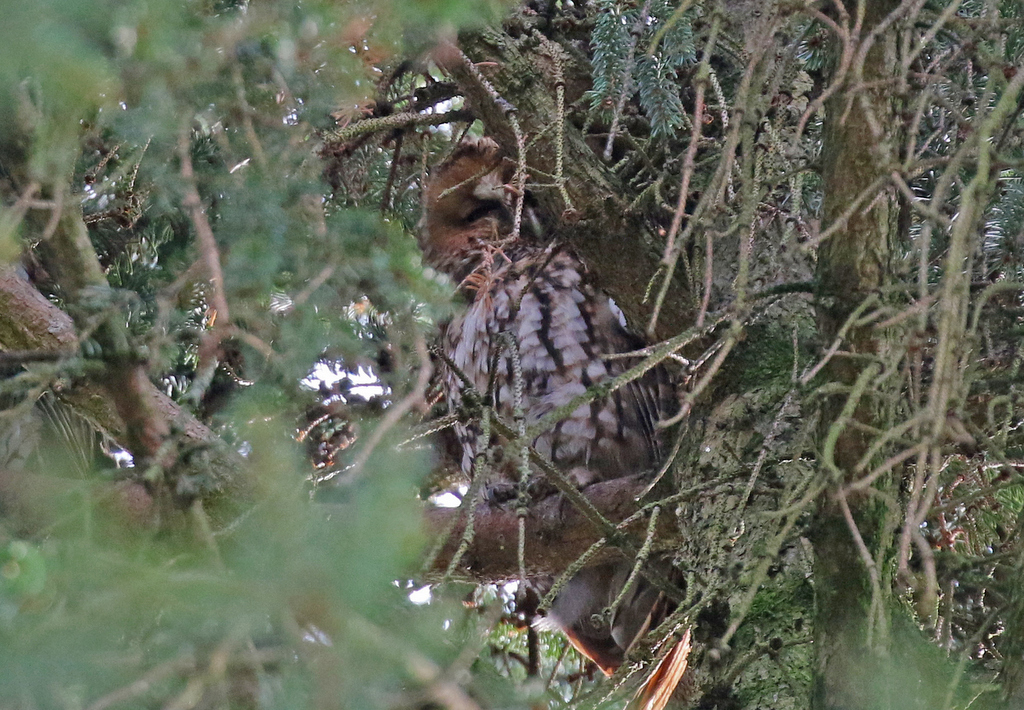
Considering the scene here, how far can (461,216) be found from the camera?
2.70 meters

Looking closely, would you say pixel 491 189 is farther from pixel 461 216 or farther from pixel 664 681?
pixel 664 681

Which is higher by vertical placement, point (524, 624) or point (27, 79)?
point (27, 79)

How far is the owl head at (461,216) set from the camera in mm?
2545

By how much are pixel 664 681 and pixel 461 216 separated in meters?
1.38

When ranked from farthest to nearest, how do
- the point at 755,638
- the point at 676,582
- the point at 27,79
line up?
the point at 676,582, the point at 755,638, the point at 27,79

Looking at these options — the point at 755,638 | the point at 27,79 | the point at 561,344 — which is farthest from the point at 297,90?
the point at 561,344

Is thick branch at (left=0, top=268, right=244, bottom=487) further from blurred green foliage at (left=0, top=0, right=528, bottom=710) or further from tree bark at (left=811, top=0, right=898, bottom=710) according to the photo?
tree bark at (left=811, top=0, right=898, bottom=710)

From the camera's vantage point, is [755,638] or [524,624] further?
[524,624]

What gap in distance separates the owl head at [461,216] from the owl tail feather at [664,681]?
1145 millimetres

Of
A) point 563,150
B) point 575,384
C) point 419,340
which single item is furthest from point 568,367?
point 419,340

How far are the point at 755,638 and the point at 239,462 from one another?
0.70 meters

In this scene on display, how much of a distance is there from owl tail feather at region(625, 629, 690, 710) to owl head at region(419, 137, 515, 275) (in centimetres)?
115

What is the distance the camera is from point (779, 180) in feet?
4.04

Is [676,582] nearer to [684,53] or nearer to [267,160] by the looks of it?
[684,53]
